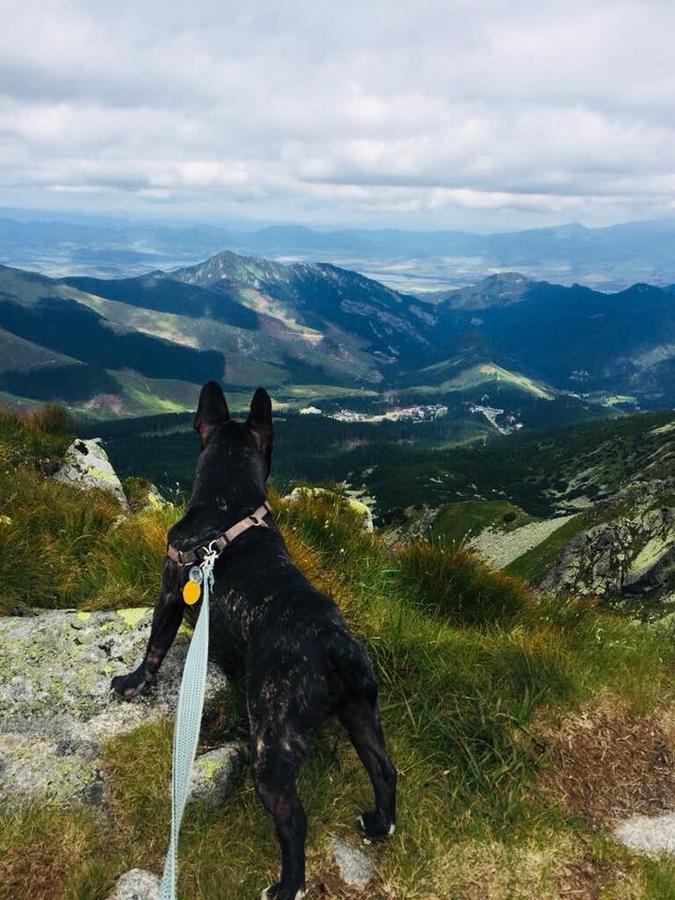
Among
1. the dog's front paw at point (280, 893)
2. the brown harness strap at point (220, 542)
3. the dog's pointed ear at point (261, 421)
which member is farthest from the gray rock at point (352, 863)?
the dog's pointed ear at point (261, 421)

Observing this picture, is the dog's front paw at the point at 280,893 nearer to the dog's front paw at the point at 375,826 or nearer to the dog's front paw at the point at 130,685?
the dog's front paw at the point at 375,826

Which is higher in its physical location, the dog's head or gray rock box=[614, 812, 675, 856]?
the dog's head

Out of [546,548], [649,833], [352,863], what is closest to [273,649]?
[352,863]

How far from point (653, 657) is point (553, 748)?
2.20m

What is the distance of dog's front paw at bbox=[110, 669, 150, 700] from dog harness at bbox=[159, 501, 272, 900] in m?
1.27

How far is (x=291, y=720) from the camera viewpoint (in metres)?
4.34

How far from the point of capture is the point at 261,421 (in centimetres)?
654

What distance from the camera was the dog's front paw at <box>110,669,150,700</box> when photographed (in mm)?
5801

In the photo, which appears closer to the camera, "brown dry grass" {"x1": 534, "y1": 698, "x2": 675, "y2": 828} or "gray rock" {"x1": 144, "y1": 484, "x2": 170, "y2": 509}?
"brown dry grass" {"x1": 534, "y1": 698, "x2": 675, "y2": 828}

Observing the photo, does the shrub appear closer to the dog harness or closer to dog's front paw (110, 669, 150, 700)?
the dog harness

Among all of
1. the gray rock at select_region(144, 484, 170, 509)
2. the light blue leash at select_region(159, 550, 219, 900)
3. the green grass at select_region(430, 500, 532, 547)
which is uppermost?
the light blue leash at select_region(159, 550, 219, 900)

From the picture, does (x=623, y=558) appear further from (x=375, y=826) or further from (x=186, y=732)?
(x=186, y=732)

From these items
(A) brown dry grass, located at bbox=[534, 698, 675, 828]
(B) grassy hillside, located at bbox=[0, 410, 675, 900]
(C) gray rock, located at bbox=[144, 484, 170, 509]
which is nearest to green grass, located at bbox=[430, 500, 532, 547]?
(C) gray rock, located at bbox=[144, 484, 170, 509]

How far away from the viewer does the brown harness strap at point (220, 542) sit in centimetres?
560
